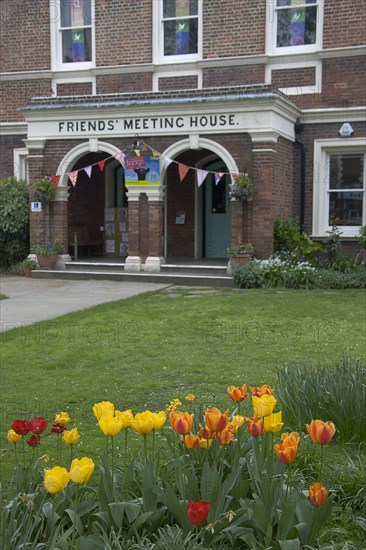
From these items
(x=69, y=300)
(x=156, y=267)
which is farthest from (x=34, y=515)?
(x=156, y=267)

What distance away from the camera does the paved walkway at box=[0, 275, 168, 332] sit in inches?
409

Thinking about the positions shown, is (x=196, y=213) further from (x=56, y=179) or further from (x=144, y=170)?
(x=56, y=179)

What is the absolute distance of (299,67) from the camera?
54.5ft

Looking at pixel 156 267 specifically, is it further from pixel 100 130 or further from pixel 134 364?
pixel 134 364

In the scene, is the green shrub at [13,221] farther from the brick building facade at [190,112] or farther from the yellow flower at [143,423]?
the yellow flower at [143,423]

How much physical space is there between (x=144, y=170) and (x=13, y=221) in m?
3.70

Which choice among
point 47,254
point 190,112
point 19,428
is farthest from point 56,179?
point 19,428

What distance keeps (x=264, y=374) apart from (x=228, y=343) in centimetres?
161

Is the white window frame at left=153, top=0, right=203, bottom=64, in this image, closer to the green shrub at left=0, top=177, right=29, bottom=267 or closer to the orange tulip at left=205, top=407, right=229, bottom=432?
the green shrub at left=0, top=177, right=29, bottom=267

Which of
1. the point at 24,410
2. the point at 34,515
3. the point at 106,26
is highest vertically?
the point at 106,26

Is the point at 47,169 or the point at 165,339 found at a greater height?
the point at 47,169

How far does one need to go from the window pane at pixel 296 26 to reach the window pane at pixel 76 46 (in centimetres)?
548

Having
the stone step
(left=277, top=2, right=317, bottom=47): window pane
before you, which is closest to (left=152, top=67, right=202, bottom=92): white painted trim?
(left=277, top=2, right=317, bottom=47): window pane

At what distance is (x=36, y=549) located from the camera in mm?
2600
